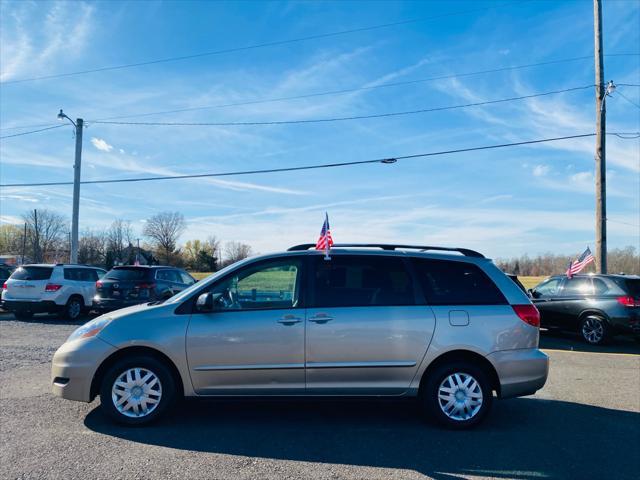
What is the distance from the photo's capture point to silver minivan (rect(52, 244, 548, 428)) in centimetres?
484

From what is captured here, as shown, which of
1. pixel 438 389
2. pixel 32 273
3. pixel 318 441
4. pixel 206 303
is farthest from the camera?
pixel 32 273

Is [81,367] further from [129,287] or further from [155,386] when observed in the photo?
[129,287]

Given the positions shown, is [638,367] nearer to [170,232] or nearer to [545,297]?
[545,297]

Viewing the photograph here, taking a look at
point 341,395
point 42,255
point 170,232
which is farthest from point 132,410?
point 170,232

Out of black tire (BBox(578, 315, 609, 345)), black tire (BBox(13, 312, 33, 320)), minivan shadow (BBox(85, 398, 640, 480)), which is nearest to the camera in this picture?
minivan shadow (BBox(85, 398, 640, 480))

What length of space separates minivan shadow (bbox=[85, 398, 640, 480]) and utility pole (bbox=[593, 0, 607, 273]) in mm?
9925

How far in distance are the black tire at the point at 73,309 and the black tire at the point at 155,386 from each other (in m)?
11.0

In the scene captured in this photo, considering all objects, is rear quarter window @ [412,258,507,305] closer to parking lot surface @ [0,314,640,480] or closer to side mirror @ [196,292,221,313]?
parking lot surface @ [0,314,640,480]

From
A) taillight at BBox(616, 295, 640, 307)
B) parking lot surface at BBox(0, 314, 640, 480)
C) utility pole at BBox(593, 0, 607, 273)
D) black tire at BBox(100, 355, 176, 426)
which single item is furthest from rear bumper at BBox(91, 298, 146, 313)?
utility pole at BBox(593, 0, 607, 273)

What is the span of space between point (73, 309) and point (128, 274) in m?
3.15

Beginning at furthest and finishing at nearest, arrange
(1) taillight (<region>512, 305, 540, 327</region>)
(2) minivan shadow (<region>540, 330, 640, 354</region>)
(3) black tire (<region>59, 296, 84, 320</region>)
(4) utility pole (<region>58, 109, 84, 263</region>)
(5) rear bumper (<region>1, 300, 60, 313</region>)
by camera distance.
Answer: (4) utility pole (<region>58, 109, 84, 263</region>) < (3) black tire (<region>59, 296, 84, 320</region>) < (5) rear bumper (<region>1, 300, 60, 313</region>) < (2) minivan shadow (<region>540, 330, 640, 354</region>) < (1) taillight (<region>512, 305, 540, 327</region>)

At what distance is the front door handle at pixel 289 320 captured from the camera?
16.0 feet

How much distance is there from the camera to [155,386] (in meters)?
4.85

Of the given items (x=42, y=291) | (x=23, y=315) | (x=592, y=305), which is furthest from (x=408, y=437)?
(x=23, y=315)
